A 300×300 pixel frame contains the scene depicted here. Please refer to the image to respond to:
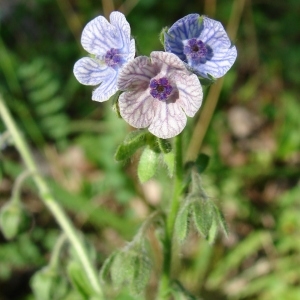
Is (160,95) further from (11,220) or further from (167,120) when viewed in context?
(11,220)

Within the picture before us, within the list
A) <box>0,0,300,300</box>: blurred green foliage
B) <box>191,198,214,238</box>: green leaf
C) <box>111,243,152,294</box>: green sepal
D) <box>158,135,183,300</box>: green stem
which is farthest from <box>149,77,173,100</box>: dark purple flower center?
<box>0,0,300,300</box>: blurred green foliage

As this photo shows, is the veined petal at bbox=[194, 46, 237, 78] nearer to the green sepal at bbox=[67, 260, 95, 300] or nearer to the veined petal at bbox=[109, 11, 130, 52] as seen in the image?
the veined petal at bbox=[109, 11, 130, 52]

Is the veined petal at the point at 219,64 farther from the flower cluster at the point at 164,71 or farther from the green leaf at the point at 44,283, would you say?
the green leaf at the point at 44,283

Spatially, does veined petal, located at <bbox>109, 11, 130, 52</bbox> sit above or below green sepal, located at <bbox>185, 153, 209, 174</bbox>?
above

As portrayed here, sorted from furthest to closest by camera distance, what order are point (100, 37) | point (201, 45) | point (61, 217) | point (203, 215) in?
point (61, 217) < point (203, 215) < point (100, 37) < point (201, 45)

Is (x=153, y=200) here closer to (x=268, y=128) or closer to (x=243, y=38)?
(x=268, y=128)

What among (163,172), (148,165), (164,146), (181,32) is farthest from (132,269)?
(163,172)
